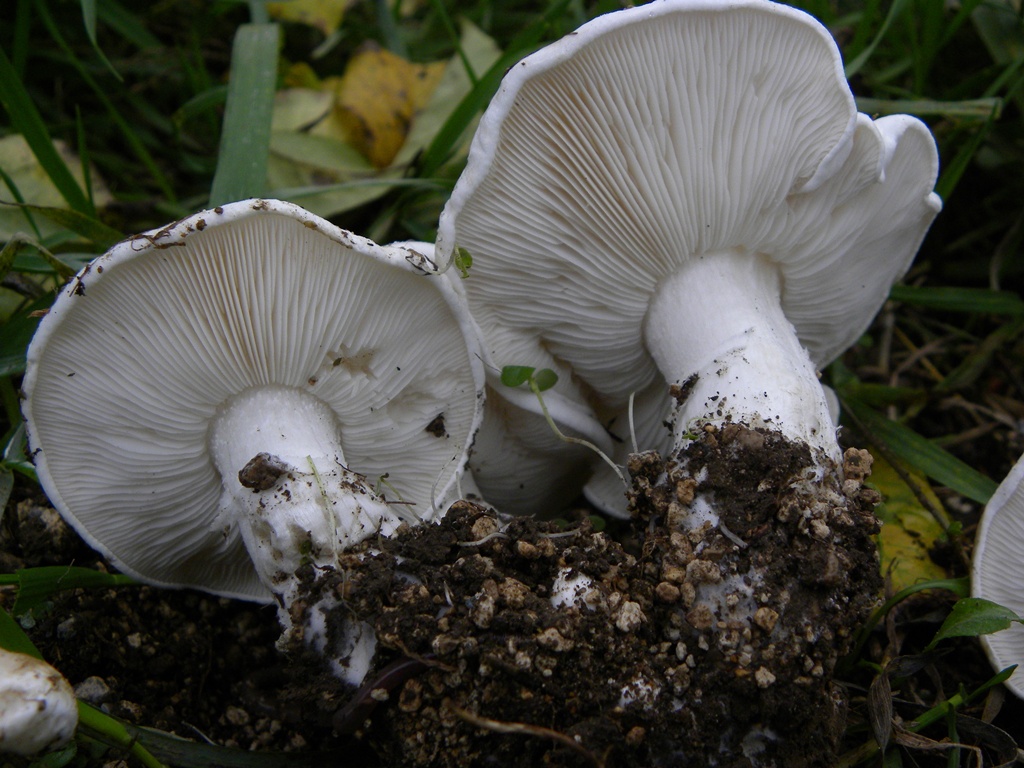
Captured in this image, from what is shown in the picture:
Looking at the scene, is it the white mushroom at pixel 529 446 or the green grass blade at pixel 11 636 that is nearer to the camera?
the green grass blade at pixel 11 636

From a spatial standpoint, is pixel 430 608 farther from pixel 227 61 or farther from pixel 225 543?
pixel 227 61

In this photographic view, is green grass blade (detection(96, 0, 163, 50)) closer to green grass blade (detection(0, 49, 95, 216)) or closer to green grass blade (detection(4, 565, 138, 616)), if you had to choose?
green grass blade (detection(0, 49, 95, 216))

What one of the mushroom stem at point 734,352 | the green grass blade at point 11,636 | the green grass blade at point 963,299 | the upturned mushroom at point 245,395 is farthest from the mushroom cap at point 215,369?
the green grass blade at point 963,299

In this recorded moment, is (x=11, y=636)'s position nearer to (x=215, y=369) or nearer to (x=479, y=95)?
(x=215, y=369)

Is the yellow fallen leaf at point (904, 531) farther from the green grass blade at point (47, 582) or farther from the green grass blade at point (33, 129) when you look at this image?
the green grass blade at point (33, 129)

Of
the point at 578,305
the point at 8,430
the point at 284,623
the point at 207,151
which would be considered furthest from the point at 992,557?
the point at 207,151

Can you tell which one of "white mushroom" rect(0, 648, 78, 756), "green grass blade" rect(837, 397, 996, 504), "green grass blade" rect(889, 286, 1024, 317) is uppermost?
"white mushroom" rect(0, 648, 78, 756)

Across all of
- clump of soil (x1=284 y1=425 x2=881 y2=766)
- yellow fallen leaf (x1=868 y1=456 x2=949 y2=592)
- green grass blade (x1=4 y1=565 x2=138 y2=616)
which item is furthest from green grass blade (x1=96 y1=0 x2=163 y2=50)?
yellow fallen leaf (x1=868 y1=456 x2=949 y2=592)
